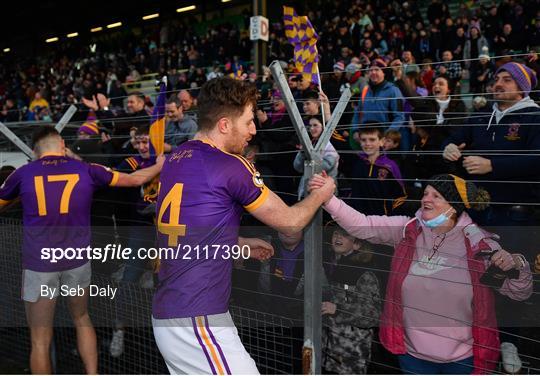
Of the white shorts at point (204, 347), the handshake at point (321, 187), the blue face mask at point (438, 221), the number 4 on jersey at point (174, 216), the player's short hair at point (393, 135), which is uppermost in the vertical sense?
the player's short hair at point (393, 135)

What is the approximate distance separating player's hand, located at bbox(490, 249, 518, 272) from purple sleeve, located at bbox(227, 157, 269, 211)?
1.32m

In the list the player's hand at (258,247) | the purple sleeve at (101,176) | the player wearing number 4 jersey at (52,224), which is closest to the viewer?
the player's hand at (258,247)

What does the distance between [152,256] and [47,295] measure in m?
0.97

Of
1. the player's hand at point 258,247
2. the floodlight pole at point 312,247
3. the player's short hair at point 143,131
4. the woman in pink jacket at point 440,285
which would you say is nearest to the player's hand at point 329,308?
the woman in pink jacket at point 440,285

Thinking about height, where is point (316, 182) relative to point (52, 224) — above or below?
above

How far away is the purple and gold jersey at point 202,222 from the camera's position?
98.6 inches

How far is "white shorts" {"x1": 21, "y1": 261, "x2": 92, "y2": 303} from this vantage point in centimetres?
397

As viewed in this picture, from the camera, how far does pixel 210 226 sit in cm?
254

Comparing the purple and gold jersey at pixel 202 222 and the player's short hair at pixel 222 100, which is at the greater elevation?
the player's short hair at pixel 222 100

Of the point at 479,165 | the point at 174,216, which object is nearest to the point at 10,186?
the point at 174,216

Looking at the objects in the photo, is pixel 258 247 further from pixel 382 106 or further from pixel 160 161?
pixel 382 106

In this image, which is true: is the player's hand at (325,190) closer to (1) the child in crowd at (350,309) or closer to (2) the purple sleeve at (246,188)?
(2) the purple sleeve at (246,188)

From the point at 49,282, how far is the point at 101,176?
0.89 m

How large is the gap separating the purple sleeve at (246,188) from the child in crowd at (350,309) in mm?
1144
